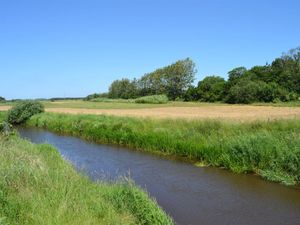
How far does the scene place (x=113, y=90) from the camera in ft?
431

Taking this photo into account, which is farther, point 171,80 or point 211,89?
point 171,80

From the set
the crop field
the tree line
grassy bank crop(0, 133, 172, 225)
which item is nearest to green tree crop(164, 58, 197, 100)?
the tree line

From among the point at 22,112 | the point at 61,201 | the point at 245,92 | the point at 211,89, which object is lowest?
the point at 61,201

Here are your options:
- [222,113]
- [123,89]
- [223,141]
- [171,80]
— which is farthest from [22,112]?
[123,89]

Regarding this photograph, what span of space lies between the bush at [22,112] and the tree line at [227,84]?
38189 millimetres

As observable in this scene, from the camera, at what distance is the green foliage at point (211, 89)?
8519cm

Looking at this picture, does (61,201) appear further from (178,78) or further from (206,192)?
(178,78)

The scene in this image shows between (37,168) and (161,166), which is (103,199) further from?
(161,166)

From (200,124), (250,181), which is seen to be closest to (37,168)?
(250,181)

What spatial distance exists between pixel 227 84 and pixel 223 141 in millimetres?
65801

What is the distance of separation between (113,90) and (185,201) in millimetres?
119521

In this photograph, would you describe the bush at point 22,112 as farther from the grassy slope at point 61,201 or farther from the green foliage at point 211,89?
the green foliage at point 211,89

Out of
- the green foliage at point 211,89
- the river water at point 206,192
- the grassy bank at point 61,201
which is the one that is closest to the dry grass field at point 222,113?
the river water at point 206,192

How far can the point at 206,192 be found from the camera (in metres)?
14.1
